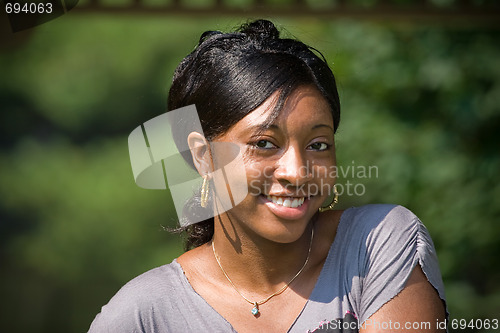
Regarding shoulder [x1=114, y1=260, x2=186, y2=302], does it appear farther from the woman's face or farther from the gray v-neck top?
the woman's face

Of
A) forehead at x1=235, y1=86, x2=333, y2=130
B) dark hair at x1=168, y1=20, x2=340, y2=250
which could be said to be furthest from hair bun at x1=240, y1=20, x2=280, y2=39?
forehead at x1=235, y1=86, x2=333, y2=130

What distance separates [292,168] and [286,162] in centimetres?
2

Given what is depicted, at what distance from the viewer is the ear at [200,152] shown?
7.00 feet

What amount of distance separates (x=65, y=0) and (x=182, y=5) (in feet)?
1.64

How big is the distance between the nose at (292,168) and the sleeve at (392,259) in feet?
0.87

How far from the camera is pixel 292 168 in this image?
195cm

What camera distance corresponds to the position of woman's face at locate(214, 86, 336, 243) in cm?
196

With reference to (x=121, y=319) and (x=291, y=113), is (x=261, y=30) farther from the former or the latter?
(x=121, y=319)

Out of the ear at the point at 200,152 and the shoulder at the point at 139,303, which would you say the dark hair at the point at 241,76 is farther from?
the shoulder at the point at 139,303

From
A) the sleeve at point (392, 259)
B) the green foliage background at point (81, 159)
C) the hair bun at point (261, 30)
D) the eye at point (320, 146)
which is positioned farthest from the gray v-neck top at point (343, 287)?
the green foliage background at point (81, 159)

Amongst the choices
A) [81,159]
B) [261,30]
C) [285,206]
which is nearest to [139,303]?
[285,206]

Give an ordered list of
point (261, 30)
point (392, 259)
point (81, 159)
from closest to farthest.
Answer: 1. point (392, 259)
2. point (261, 30)
3. point (81, 159)

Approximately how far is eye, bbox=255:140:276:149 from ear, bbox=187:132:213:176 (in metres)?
0.21

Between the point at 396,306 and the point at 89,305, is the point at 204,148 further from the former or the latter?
the point at 89,305
